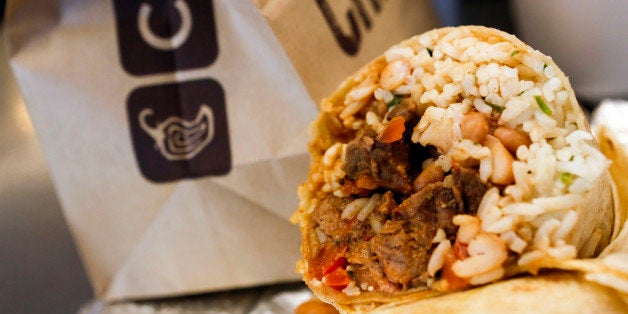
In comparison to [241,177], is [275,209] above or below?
below

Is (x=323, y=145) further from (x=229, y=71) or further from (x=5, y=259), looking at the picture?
(x=5, y=259)

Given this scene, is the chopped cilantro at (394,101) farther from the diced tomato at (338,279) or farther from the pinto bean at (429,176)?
the diced tomato at (338,279)

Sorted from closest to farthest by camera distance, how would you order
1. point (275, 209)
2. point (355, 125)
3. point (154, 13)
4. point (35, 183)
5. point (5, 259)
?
point (355, 125)
point (154, 13)
point (275, 209)
point (5, 259)
point (35, 183)

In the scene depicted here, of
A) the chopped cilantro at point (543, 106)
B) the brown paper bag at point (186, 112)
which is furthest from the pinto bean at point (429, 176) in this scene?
the brown paper bag at point (186, 112)

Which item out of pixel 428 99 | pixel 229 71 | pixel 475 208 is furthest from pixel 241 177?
pixel 475 208

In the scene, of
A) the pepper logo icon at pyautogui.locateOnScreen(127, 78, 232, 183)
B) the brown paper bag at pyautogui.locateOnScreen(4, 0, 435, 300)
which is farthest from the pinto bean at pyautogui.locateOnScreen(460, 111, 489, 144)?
the pepper logo icon at pyautogui.locateOnScreen(127, 78, 232, 183)

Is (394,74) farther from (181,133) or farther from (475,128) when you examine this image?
(181,133)
